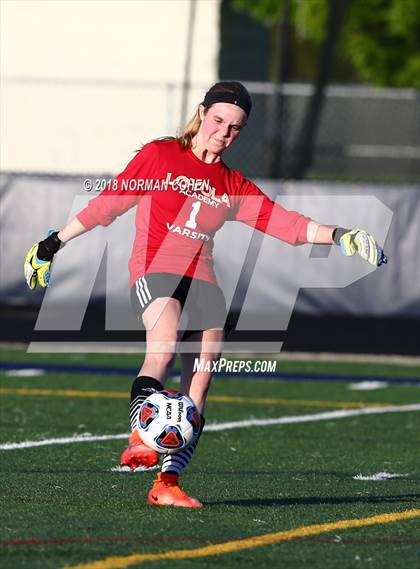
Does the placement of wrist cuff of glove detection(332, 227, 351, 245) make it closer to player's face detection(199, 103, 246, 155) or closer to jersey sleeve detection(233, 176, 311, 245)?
jersey sleeve detection(233, 176, 311, 245)

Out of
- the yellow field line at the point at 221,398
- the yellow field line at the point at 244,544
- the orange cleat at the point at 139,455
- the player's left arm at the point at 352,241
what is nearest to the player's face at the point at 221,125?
the player's left arm at the point at 352,241

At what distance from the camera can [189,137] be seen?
22.8ft

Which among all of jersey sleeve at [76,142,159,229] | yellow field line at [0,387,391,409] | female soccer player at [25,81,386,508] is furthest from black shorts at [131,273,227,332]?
yellow field line at [0,387,391,409]

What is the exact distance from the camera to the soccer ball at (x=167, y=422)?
20.9 ft

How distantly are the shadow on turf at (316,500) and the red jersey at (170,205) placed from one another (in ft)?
3.47

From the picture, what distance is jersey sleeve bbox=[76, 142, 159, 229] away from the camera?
682 cm

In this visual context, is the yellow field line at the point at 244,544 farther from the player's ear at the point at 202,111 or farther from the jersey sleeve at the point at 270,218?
the player's ear at the point at 202,111

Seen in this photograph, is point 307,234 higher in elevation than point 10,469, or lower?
higher

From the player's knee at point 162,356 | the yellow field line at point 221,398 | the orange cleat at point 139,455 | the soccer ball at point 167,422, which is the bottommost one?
the yellow field line at point 221,398

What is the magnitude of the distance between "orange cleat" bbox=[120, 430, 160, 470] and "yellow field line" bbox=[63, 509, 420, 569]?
63cm

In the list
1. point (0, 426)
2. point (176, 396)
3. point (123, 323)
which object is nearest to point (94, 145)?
point (123, 323)

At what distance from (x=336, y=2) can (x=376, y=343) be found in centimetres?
895

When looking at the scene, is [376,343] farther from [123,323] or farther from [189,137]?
[189,137]

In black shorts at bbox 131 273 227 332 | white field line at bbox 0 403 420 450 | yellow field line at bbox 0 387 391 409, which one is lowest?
yellow field line at bbox 0 387 391 409
